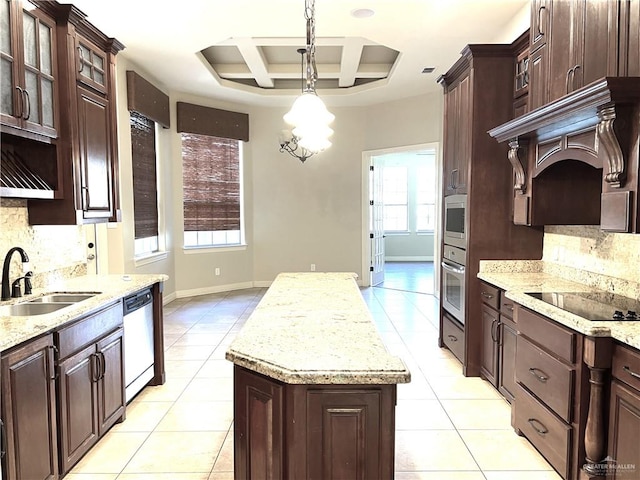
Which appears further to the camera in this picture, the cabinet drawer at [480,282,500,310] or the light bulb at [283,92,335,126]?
the cabinet drawer at [480,282,500,310]

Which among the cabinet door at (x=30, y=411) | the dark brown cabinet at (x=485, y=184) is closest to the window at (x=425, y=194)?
the dark brown cabinet at (x=485, y=184)

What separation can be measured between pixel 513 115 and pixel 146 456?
3.46 metres

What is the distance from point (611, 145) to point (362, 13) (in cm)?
270

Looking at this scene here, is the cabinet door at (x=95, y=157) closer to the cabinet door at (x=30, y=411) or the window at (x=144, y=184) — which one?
the cabinet door at (x=30, y=411)

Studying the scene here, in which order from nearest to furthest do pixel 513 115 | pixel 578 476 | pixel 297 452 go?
pixel 297 452 < pixel 578 476 < pixel 513 115

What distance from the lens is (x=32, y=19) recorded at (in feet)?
8.15

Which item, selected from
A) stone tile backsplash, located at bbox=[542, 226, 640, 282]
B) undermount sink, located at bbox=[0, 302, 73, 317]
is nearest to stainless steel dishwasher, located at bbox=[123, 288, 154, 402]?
undermount sink, located at bbox=[0, 302, 73, 317]

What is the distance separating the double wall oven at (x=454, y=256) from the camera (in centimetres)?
362

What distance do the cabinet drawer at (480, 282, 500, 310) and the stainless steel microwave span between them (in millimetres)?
363

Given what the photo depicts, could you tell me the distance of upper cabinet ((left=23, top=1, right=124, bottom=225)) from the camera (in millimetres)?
2709

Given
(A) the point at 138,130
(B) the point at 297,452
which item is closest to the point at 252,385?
(B) the point at 297,452

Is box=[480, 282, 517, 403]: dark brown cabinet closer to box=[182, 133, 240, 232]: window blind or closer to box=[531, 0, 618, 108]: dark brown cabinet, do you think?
box=[531, 0, 618, 108]: dark brown cabinet

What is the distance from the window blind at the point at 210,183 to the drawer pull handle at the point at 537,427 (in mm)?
5531

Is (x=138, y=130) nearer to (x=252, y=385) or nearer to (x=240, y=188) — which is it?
(x=240, y=188)
